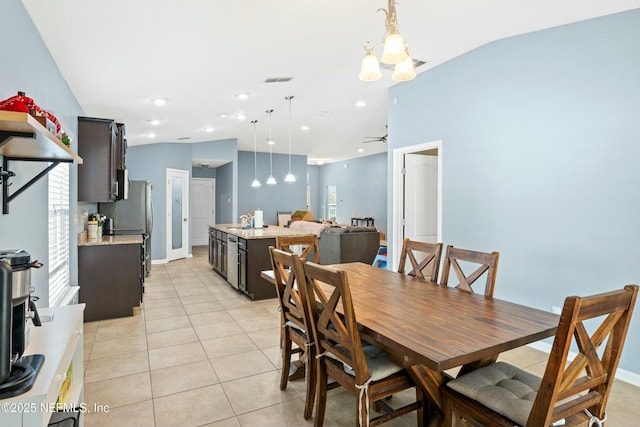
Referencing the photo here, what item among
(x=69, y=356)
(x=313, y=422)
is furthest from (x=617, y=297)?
(x=69, y=356)

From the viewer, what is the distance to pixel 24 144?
151 centimetres

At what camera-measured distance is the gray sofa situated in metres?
6.07

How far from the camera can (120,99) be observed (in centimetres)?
404

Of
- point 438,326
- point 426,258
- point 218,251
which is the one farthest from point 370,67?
point 218,251

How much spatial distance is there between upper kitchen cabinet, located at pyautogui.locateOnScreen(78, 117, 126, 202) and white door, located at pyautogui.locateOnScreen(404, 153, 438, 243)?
12.1 feet

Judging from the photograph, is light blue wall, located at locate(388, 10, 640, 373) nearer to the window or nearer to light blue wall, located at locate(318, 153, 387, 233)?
the window

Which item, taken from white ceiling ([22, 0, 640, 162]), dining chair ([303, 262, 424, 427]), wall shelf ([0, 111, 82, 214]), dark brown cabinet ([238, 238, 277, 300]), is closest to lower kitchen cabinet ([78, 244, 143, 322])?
dark brown cabinet ([238, 238, 277, 300])

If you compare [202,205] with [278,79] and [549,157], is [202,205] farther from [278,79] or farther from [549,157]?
[549,157]

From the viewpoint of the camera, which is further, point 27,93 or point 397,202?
point 397,202

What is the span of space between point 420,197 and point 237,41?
315 centimetres

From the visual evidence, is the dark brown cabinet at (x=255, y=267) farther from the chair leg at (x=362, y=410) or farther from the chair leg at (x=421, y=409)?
the chair leg at (x=362, y=410)

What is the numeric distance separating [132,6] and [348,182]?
1032 centimetres

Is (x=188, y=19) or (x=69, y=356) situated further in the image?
(x=188, y=19)

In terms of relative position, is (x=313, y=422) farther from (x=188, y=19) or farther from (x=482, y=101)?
(x=482, y=101)
